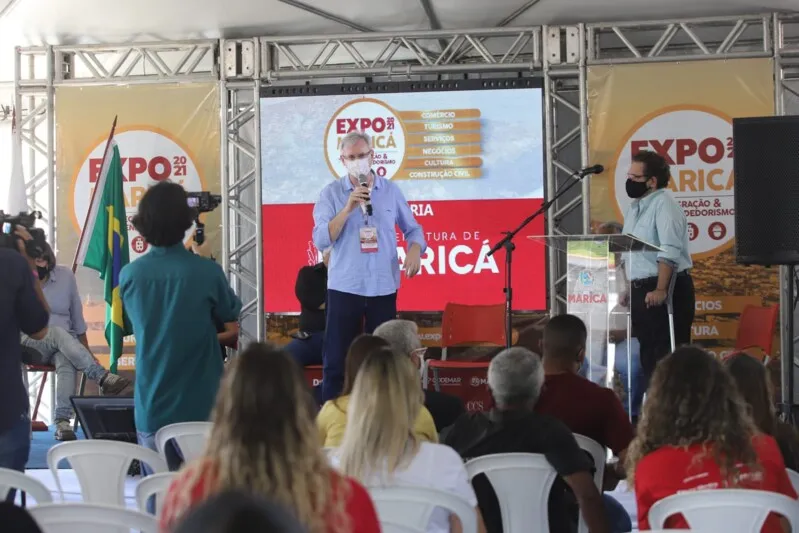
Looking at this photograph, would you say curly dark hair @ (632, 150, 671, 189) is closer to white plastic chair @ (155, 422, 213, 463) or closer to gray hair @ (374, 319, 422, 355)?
gray hair @ (374, 319, 422, 355)

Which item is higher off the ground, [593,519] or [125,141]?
[125,141]

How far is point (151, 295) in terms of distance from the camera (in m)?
3.36

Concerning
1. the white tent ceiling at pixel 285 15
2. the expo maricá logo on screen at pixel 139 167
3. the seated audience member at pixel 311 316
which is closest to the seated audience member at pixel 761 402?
the seated audience member at pixel 311 316

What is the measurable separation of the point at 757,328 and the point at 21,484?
19.1 ft

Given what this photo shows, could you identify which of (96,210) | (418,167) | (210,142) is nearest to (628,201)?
(418,167)

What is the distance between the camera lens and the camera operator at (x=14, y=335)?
3.29 meters

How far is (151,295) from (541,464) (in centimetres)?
141

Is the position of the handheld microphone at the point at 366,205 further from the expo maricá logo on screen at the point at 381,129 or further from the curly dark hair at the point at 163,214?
the expo maricá logo on screen at the point at 381,129

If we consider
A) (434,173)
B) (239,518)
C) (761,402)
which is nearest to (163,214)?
(761,402)

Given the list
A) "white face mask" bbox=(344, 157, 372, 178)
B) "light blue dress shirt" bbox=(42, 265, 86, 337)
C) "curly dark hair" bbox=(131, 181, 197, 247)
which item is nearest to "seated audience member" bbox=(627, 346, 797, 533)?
"curly dark hair" bbox=(131, 181, 197, 247)

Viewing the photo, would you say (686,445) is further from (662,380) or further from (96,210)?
(96,210)

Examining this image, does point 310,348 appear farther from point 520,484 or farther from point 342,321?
point 520,484

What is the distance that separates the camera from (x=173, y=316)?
3348 mm

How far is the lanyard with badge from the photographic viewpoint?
5.21 m
